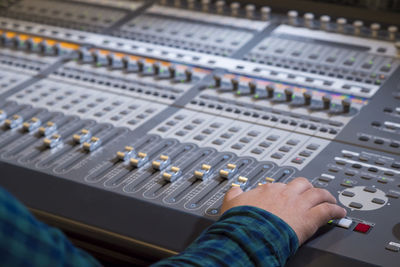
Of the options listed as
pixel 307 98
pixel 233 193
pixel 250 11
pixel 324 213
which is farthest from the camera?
pixel 250 11

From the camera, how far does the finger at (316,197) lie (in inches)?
77.2

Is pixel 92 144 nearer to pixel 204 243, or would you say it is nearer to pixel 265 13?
pixel 204 243

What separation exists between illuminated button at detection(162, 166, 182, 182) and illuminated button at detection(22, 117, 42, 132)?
64 centimetres

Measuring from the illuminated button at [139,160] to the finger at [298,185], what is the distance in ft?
1.83

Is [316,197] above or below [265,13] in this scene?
below

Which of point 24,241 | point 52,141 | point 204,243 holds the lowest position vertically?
point 52,141

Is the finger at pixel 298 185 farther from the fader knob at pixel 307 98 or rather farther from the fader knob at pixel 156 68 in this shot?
the fader knob at pixel 156 68

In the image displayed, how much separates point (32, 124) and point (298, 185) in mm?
1130

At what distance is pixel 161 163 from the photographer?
2.31 m

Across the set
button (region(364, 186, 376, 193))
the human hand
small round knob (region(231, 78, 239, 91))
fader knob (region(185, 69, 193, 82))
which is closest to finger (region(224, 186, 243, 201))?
the human hand

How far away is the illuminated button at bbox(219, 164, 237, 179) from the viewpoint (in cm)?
223

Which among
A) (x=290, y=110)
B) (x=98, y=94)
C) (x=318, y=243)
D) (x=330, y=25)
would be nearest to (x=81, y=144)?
(x=98, y=94)

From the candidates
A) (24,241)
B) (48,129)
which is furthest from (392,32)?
(24,241)

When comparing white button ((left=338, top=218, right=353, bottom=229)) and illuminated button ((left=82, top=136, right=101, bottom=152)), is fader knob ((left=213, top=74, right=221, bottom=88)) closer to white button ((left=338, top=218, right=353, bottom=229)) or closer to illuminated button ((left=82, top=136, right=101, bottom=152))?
illuminated button ((left=82, top=136, right=101, bottom=152))
